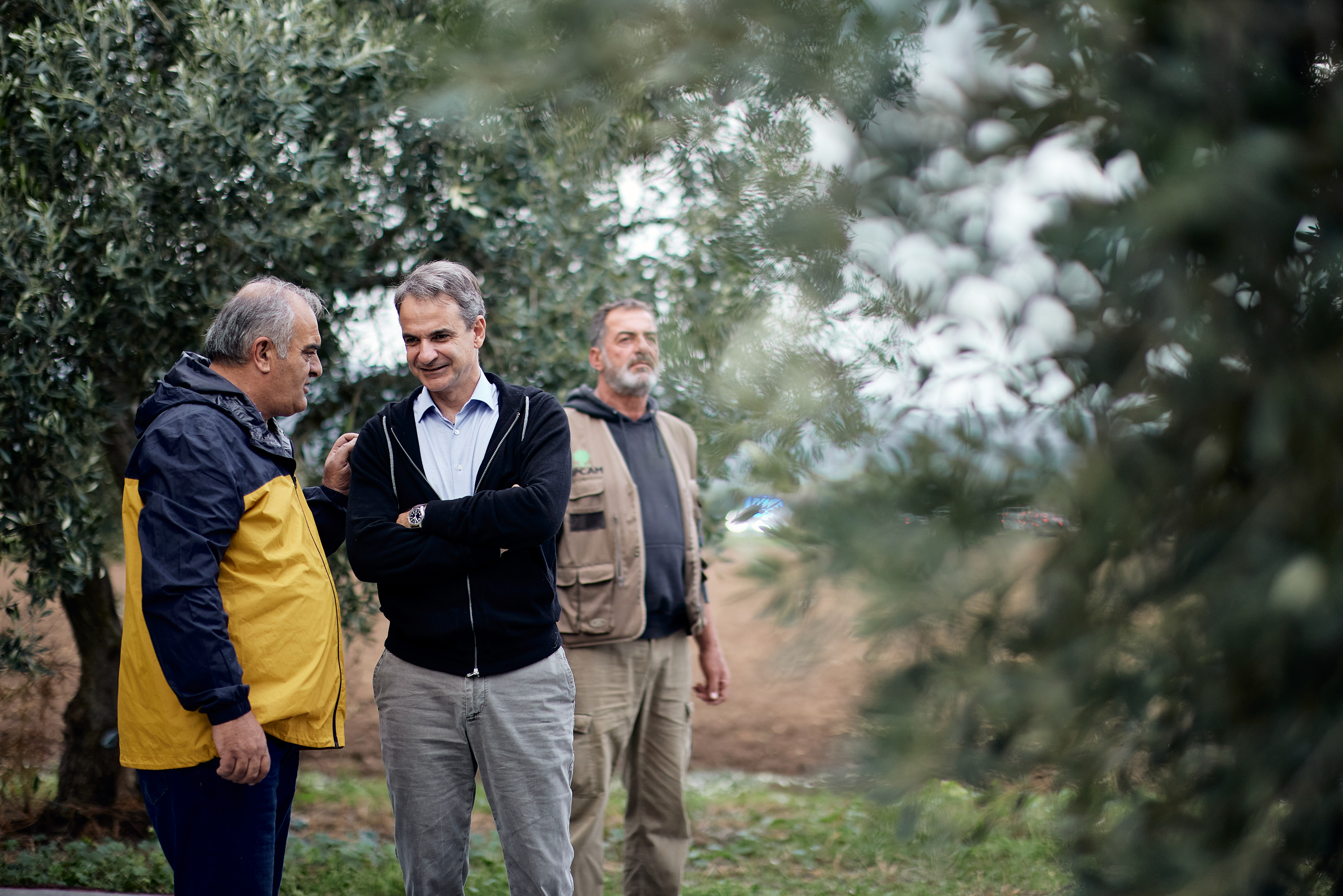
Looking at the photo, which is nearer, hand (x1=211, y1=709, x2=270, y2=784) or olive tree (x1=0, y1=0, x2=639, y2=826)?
hand (x1=211, y1=709, x2=270, y2=784)

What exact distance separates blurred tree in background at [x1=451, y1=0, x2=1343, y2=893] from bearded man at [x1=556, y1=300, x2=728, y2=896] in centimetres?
275

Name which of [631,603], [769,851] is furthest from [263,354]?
[769,851]

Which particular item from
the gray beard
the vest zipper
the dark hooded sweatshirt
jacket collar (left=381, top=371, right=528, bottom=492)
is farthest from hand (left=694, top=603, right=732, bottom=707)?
jacket collar (left=381, top=371, right=528, bottom=492)

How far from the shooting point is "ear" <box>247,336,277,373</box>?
9.13 feet

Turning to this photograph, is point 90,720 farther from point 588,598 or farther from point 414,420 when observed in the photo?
point 414,420

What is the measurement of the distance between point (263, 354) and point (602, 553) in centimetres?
145

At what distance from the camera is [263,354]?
9.20 ft

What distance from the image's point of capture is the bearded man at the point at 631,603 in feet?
12.4

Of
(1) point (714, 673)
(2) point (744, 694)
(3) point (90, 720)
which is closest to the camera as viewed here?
(1) point (714, 673)

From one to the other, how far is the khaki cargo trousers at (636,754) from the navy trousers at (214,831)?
1322 millimetres

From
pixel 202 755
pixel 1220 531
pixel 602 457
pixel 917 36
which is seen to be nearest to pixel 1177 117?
pixel 917 36

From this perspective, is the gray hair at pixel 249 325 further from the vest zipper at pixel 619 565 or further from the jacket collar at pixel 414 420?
the vest zipper at pixel 619 565

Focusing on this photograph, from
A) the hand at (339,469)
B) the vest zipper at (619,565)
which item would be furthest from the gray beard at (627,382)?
the hand at (339,469)

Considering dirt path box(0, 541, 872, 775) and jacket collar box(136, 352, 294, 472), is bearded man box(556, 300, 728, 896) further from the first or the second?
jacket collar box(136, 352, 294, 472)
